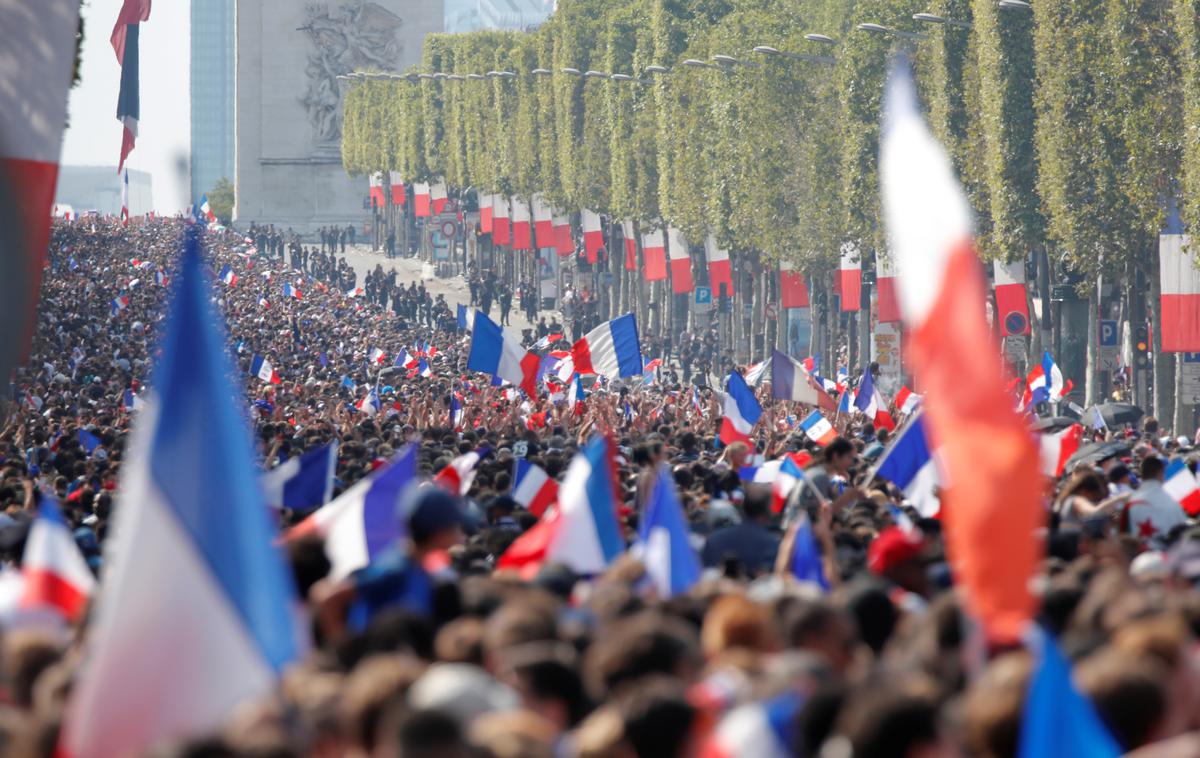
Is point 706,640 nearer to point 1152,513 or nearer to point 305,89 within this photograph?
point 1152,513

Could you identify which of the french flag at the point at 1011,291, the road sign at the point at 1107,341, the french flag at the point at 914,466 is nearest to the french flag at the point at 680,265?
the french flag at the point at 1011,291

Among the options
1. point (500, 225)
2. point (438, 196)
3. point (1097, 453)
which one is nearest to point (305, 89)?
point (438, 196)

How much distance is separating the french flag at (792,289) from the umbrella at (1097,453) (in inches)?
1383

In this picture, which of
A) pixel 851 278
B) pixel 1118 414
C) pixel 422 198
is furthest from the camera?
pixel 422 198

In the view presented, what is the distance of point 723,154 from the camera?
5612cm

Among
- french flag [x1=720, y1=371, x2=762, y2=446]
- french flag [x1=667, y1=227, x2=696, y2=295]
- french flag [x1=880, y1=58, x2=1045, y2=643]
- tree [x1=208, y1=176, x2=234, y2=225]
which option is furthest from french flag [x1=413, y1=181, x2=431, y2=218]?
french flag [x1=880, y1=58, x2=1045, y2=643]

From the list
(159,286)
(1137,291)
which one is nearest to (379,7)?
(159,286)

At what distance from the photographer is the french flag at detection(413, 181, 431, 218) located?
9699cm

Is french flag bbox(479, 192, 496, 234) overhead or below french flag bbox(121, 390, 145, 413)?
overhead

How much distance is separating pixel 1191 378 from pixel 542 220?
2070 inches

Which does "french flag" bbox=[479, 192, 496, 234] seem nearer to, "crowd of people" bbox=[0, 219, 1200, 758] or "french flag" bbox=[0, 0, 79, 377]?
"crowd of people" bbox=[0, 219, 1200, 758]

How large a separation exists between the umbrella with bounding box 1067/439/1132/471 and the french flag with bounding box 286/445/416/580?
9.88m

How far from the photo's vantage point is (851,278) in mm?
47625

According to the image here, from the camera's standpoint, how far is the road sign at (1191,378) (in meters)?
32.2
